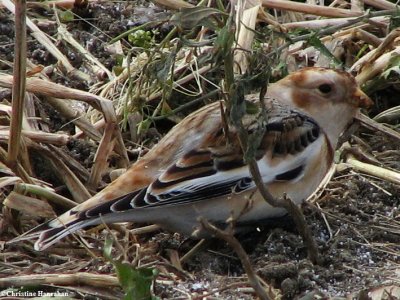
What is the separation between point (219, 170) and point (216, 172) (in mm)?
15

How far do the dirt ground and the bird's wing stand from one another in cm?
16

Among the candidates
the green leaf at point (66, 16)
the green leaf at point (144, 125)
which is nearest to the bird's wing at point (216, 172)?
the green leaf at point (144, 125)

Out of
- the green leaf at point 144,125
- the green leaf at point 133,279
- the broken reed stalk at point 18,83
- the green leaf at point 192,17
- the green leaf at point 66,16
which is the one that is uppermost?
the green leaf at point 192,17

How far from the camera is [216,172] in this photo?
4.88 metres

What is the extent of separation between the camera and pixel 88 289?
14.1 ft

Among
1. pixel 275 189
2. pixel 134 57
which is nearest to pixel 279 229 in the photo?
pixel 275 189

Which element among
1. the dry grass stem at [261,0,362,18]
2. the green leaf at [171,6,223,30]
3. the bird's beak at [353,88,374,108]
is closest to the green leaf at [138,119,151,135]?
the bird's beak at [353,88,374,108]

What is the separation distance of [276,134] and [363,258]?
2.08 feet

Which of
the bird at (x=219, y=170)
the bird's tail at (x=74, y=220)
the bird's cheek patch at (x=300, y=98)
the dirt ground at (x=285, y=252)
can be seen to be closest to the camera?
the dirt ground at (x=285, y=252)

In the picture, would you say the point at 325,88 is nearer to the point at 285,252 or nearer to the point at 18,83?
the point at 285,252

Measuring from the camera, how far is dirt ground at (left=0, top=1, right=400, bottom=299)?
14.6ft

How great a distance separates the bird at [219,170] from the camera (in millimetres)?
4734

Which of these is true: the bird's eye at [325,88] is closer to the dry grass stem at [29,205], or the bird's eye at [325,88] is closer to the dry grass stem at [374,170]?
the dry grass stem at [374,170]

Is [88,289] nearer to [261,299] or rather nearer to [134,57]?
[261,299]
